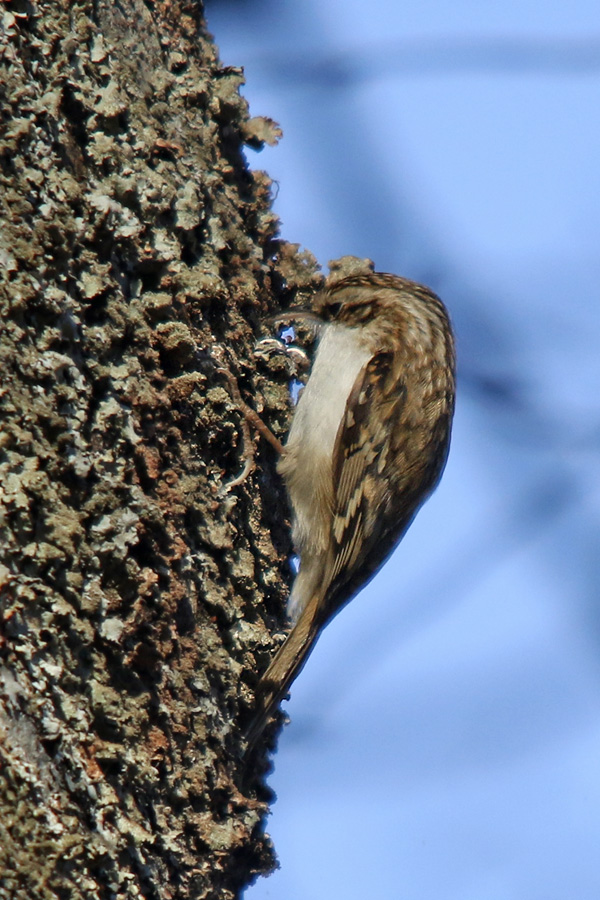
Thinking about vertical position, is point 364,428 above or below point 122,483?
above

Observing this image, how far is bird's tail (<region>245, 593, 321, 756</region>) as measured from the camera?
1.90 meters

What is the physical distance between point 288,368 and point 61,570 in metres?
0.96

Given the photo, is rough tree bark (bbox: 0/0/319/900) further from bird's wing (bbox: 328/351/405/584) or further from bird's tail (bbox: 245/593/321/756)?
bird's wing (bbox: 328/351/405/584)

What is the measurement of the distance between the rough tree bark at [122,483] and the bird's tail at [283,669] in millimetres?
39

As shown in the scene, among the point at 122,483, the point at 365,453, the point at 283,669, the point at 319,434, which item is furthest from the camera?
the point at 365,453

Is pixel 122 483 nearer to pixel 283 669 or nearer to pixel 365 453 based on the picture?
pixel 283 669

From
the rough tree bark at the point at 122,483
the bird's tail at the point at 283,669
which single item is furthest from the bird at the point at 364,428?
the rough tree bark at the point at 122,483

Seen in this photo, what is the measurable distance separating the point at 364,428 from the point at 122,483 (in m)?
1.15

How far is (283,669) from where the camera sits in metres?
2.00

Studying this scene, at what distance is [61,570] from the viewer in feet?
4.72

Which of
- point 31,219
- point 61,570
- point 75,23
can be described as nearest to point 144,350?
point 31,219

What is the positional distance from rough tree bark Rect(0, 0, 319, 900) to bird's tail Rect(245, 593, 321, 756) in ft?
0.13

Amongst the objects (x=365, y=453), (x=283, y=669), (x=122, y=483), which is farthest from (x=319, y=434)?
(x=122, y=483)

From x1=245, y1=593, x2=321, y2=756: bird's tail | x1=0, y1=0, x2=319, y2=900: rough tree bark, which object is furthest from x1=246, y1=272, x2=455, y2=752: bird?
x1=0, y1=0, x2=319, y2=900: rough tree bark
